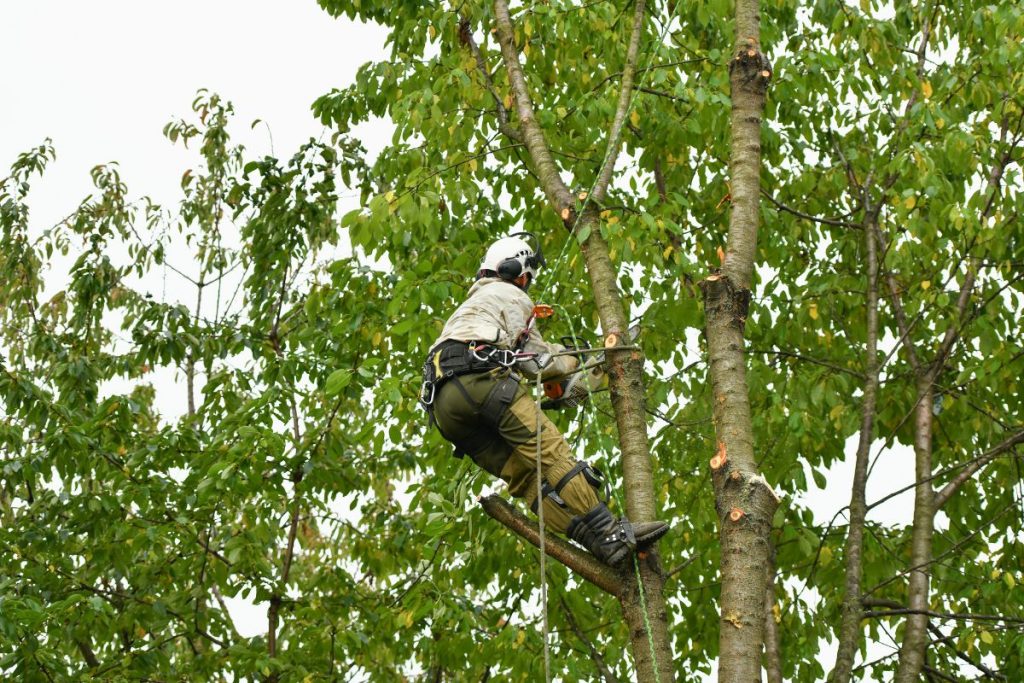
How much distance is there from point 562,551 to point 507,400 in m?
0.64

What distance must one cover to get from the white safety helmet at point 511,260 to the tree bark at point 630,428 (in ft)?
0.75

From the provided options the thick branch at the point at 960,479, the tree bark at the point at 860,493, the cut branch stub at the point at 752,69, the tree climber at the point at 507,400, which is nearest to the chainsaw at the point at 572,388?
the tree climber at the point at 507,400

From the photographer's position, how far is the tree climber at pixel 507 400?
4.84m

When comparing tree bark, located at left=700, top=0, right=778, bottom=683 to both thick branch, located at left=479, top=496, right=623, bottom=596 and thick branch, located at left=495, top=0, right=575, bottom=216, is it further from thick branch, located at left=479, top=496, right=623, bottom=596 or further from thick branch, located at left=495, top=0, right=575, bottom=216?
thick branch, located at left=495, top=0, right=575, bottom=216

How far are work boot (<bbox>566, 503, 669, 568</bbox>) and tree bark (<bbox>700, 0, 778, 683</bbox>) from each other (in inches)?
9.5

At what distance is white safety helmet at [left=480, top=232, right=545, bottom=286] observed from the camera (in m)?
5.31

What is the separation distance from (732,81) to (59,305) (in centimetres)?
686

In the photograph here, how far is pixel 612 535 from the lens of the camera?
447 cm

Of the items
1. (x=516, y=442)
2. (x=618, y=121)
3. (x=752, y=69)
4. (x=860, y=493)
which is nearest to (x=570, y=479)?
(x=516, y=442)

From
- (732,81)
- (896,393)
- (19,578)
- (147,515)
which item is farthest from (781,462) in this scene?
(19,578)

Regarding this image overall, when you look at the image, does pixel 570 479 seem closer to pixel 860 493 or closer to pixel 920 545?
pixel 860 493

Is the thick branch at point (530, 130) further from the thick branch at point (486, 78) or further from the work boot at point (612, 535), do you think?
the work boot at point (612, 535)

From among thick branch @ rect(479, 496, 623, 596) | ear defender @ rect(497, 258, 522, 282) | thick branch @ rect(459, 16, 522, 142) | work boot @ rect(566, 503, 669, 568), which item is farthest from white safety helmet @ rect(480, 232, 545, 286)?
thick branch @ rect(459, 16, 522, 142)

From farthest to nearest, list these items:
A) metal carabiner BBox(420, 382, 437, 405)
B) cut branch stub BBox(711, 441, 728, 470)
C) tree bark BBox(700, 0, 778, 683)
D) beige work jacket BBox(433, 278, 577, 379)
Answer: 1. metal carabiner BBox(420, 382, 437, 405)
2. beige work jacket BBox(433, 278, 577, 379)
3. cut branch stub BBox(711, 441, 728, 470)
4. tree bark BBox(700, 0, 778, 683)
